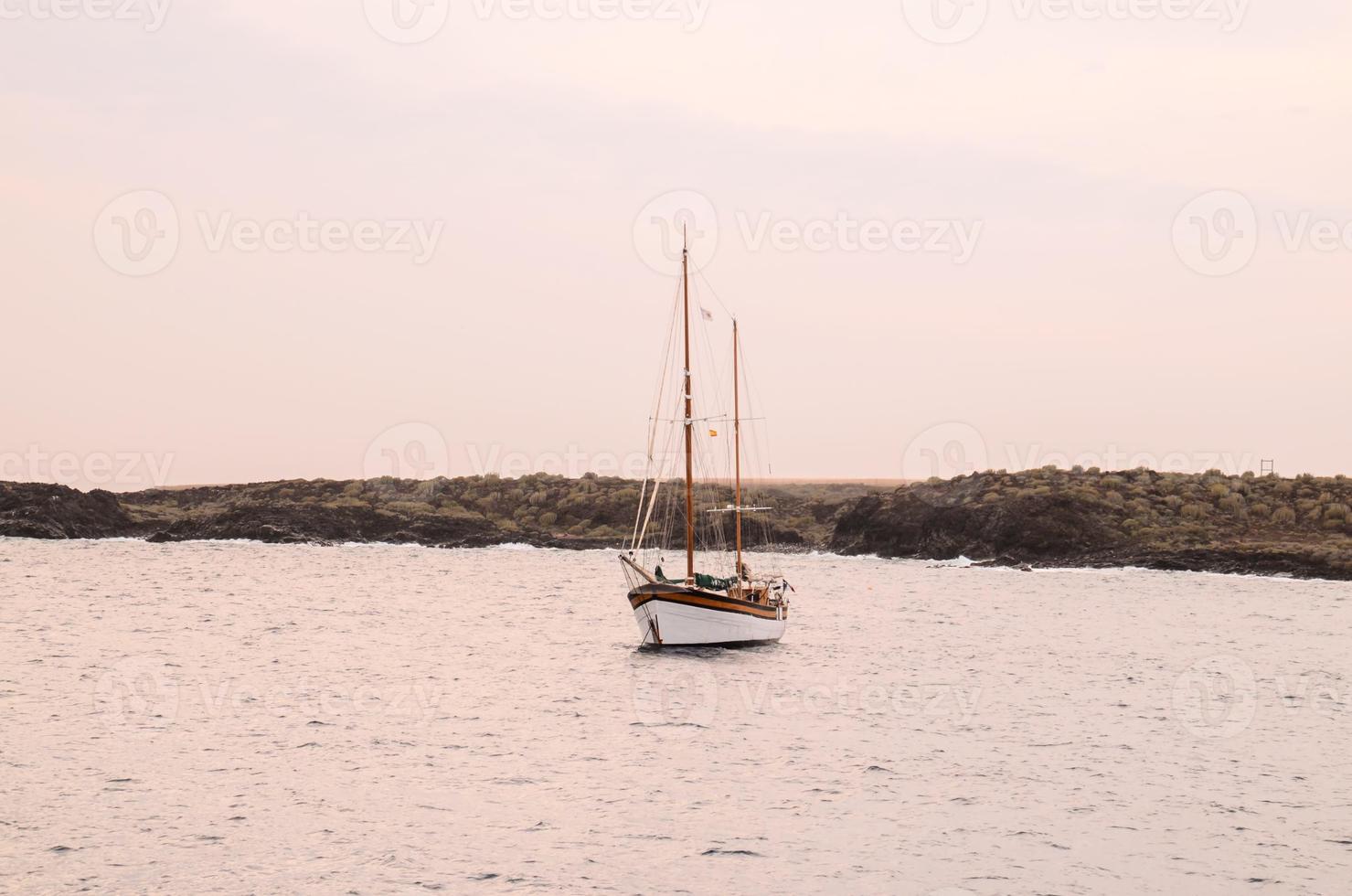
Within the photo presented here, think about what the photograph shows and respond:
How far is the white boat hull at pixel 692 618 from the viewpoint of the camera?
1758 inches

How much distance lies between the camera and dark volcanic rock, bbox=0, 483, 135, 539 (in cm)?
14100

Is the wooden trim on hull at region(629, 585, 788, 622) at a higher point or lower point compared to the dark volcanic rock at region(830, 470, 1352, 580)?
lower

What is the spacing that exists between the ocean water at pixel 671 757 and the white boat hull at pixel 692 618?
2.56ft

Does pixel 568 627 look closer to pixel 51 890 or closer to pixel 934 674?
pixel 934 674

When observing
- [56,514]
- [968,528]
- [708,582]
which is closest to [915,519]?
[968,528]

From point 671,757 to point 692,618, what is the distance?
17450mm

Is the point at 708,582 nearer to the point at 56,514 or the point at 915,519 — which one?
the point at 915,519

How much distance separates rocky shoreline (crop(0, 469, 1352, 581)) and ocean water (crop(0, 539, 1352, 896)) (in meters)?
35.6

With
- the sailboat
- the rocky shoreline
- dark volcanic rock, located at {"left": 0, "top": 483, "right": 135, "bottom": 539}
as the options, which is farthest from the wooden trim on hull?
dark volcanic rock, located at {"left": 0, "top": 483, "right": 135, "bottom": 539}

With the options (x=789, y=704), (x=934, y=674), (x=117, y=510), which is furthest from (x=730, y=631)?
(x=117, y=510)

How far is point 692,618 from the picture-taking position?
45.3 m

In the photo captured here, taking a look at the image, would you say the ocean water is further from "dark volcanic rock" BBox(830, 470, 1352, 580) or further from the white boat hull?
"dark volcanic rock" BBox(830, 470, 1352, 580)

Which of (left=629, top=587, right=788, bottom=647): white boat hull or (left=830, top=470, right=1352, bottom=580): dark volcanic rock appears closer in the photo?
(left=629, top=587, right=788, bottom=647): white boat hull

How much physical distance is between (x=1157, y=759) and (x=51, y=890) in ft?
72.2
